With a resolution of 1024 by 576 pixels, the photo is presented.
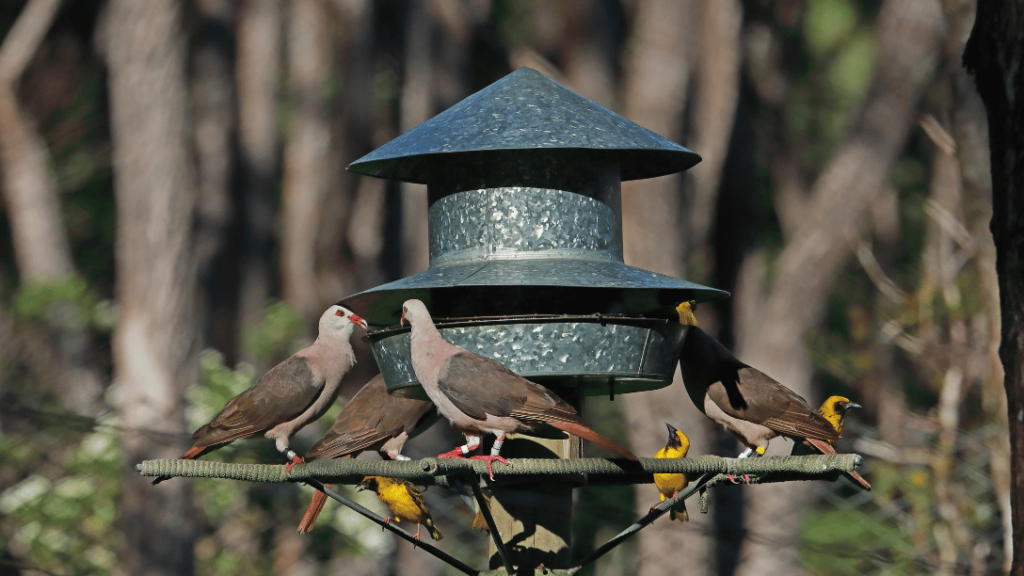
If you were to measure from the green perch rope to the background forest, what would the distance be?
7.69 feet

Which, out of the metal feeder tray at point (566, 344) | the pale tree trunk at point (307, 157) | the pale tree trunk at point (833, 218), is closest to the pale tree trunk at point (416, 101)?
the pale tree trunk at point (307, 157)

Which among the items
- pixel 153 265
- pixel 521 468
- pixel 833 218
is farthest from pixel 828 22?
pixel 521 468

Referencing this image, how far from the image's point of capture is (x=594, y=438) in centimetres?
365

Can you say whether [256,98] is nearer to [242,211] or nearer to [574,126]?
[242,211]

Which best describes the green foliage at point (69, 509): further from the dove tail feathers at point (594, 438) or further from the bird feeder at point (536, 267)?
the dove tail feathers at point (594, 438)

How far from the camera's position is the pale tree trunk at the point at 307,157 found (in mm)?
13578

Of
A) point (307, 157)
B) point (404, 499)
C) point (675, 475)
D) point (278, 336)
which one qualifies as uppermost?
point (307, 157)

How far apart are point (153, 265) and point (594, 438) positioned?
23.8ft

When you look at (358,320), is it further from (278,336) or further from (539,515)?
(278,336)

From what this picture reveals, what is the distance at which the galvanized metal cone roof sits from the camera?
13.6 ft

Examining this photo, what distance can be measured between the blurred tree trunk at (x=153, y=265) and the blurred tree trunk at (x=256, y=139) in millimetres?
5770

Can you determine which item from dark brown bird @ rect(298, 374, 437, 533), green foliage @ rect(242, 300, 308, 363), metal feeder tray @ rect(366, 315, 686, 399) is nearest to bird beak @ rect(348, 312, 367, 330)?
dark brown bird @ rect(298, 374, 437, 533)

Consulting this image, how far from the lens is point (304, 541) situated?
1087 centimetres

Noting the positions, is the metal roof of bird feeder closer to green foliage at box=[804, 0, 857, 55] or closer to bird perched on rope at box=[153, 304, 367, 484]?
→ bird perched on rope at box=[153, 304, 367, 484]
